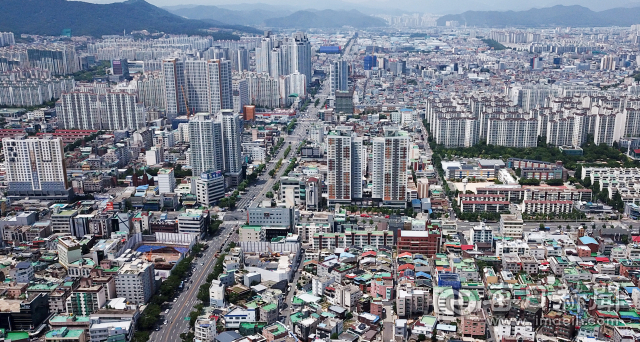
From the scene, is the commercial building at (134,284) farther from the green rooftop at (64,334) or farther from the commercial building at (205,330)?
the commercial building at (205,330)

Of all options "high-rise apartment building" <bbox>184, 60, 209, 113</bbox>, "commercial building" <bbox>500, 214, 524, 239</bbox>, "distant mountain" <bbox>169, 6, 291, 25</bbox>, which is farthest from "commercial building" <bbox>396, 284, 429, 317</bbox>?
"distant mountain" <bbox>169, 6, 291, 25</bbox>

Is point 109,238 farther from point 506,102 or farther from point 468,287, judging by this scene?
point 506,102

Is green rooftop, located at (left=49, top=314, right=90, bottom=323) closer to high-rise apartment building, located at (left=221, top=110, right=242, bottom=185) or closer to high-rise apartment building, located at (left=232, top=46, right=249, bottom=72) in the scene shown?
high-rise apartment building, located at (left=221, top=110, right=242, bottom=185)

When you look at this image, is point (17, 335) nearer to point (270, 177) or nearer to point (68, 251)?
point (68, 251)

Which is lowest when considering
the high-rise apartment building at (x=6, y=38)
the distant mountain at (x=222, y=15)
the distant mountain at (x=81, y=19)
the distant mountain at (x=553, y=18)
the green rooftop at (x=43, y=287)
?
the green rooftop at (x=43, y=287)

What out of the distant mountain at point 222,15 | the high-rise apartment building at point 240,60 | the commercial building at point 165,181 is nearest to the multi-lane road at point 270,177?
the commercial building at point 165,181

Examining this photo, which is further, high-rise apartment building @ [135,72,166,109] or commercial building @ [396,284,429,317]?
high-rise apartment building @ [135,72,166,109]

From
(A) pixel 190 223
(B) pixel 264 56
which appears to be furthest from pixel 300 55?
(A) pixel 190 223
